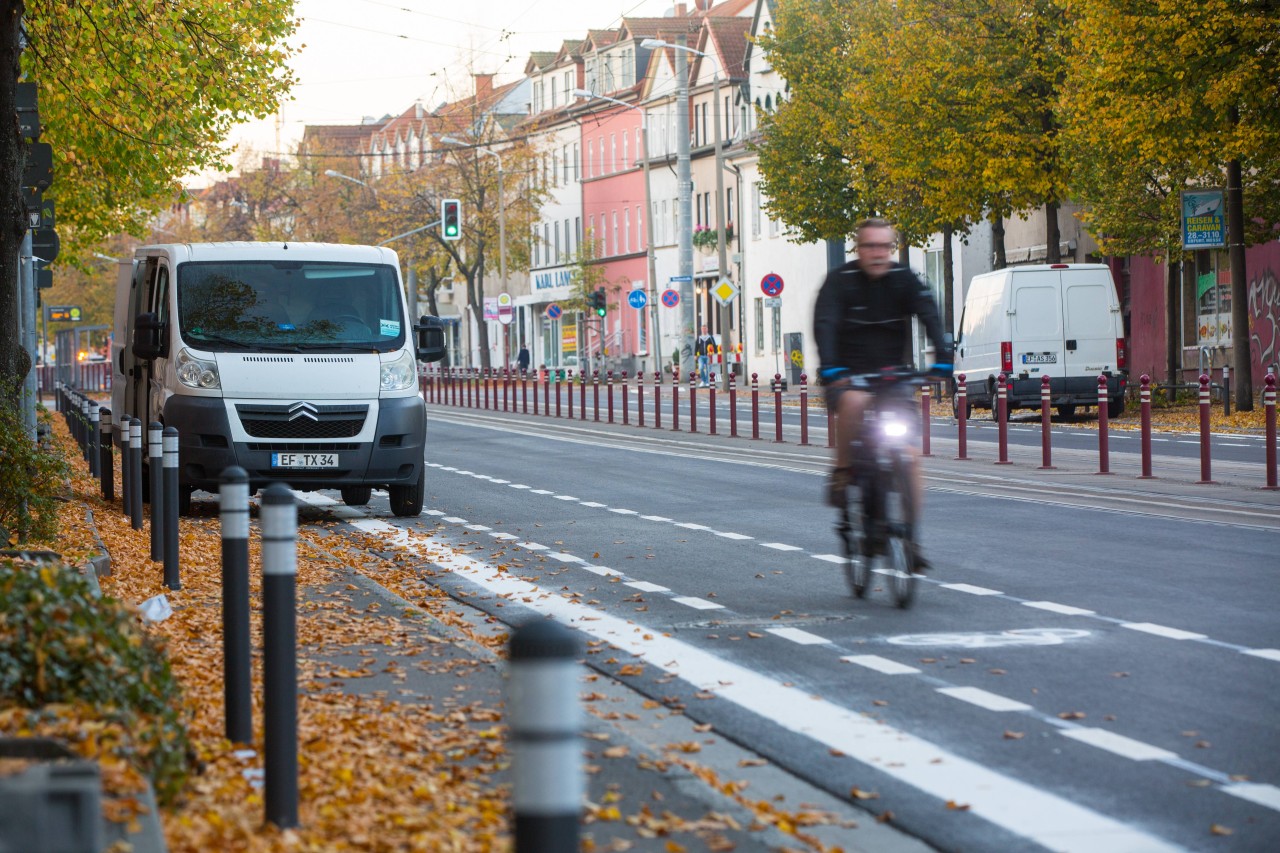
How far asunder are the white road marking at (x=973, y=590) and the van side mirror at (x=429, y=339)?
7416mm

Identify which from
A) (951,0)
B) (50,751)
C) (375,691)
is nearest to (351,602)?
(375,691)

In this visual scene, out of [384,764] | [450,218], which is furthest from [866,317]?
[450,218]

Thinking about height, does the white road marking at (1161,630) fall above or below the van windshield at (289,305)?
below

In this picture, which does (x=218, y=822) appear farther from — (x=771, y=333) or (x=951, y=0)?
(x=771, y=333)

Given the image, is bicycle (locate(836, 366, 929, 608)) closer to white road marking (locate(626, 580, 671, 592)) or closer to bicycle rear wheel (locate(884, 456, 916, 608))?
bicycle rear wheel (locate(884, 456, 916, 608))

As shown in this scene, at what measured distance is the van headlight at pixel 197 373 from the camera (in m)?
17.2

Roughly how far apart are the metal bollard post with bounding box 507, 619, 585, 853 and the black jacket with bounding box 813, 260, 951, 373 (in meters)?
7.65

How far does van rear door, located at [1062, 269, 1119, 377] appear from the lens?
34.8 meters

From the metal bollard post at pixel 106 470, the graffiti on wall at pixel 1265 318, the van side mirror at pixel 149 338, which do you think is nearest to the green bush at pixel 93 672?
the van side mirror at pixel 149 338

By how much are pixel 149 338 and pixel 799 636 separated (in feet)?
31.1

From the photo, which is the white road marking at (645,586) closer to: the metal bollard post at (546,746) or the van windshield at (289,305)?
the van windshield at (289,305)

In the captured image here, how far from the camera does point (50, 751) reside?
4.92 metres

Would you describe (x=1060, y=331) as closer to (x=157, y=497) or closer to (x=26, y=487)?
(x=157, y=497)

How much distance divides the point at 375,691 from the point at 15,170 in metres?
8.74
